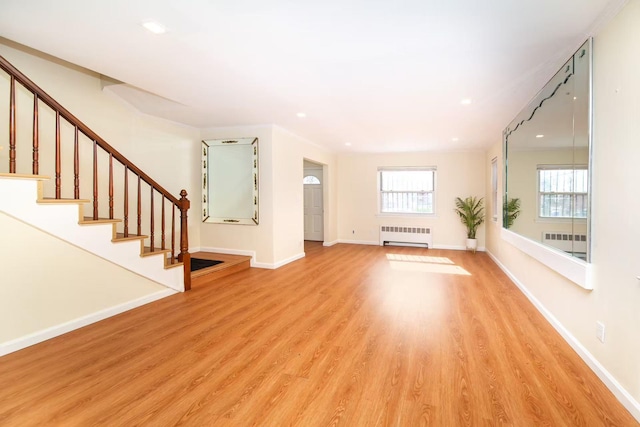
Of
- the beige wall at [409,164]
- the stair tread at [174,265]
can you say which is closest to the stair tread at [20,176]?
the stair tread at [174,265]

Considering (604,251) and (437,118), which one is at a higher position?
(437,118)

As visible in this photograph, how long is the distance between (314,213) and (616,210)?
23.1ft

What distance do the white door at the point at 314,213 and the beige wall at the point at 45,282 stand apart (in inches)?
228

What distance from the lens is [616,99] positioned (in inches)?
77.9

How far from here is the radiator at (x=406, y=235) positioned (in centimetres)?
778

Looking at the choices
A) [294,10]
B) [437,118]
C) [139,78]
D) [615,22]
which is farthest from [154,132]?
[615,22]

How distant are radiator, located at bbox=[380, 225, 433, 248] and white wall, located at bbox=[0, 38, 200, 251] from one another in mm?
4559

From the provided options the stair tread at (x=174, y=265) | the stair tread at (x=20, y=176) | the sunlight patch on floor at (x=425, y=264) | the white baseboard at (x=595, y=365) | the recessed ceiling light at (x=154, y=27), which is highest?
the recessed ceiling light at (x=154, y=27)

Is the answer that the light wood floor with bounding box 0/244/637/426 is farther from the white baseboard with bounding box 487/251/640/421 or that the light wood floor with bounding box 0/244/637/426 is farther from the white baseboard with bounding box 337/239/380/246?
the white baseboard with bounding box 337/239/380/246

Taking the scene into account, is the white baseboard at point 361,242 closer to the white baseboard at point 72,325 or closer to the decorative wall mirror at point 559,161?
the decorative wall mirror at point 559,161

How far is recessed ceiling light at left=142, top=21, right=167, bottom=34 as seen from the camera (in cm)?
218

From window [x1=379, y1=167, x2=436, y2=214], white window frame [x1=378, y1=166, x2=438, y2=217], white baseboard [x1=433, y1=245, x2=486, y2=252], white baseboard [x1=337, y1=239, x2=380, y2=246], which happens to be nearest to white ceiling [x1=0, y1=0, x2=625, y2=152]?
white window frame [x1=378, y1=166, x2=438, y2=217]

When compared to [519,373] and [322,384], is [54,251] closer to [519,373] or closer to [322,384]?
[322,384]

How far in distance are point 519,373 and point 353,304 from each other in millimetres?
1754
